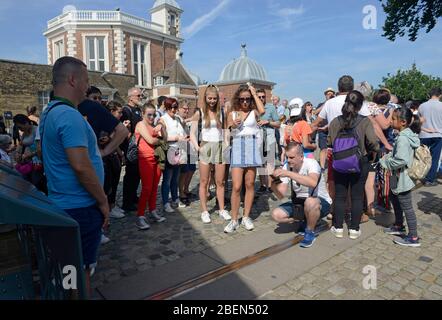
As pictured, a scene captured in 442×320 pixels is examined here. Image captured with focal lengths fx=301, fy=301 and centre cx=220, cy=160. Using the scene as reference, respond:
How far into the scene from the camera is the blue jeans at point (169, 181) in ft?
17.7

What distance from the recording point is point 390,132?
20.4 ft

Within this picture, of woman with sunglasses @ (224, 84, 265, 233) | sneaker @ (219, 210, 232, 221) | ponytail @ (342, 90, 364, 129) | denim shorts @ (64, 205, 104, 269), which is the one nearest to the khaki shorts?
woman with sunglasses @ (224, 84, 265, 233)

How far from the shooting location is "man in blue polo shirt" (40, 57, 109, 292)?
83.7 inches

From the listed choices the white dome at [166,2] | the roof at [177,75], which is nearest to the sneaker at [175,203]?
the roof at [177,75]

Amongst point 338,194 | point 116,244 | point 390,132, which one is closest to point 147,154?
point 116,244

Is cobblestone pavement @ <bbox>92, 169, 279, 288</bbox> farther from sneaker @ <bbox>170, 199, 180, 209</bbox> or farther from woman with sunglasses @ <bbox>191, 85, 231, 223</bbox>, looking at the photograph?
woman with sunglasses @ <bbox>191, 85, 231, 223</bbox>

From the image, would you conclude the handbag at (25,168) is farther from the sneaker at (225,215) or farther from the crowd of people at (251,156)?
the sneaker at (225,215)

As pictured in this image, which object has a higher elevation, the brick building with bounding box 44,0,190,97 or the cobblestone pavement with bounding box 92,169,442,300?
the brick building with bounding box 44,0,190,97

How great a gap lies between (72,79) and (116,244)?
261 cm

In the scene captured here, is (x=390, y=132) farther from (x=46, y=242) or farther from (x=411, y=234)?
(x=46, y=242)

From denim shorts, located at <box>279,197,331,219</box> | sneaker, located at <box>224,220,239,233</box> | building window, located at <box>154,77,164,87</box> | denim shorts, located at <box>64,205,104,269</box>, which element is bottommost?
sneaker, located at <box>224,220,239,233</box>

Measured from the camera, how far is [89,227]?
2332 mm

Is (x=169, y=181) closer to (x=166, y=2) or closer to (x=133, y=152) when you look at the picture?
(x=133, y=152)
